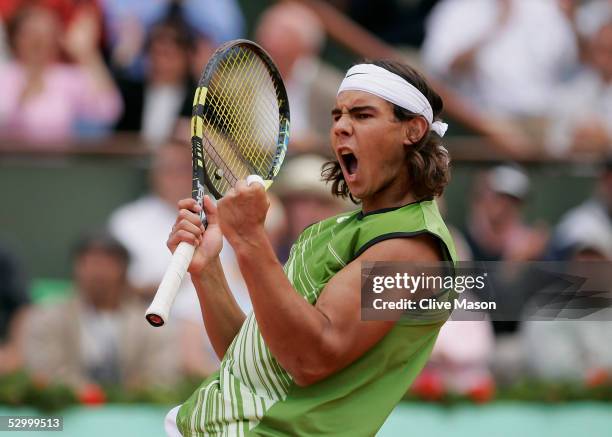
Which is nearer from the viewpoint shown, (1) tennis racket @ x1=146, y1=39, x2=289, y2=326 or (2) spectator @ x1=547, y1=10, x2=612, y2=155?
(1) tennis racket @ x1=146, y1=39, x2=289, y2=326

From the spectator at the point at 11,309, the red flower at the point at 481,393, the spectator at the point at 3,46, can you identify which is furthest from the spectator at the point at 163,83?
the red flower at the point at 481,393

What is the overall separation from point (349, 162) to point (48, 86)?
4.98 meters

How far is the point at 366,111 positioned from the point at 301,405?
0.88m

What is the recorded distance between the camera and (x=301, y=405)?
363cm

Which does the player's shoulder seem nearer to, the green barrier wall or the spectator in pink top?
the green barrier wall

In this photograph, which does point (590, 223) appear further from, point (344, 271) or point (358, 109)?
point (344, 271)

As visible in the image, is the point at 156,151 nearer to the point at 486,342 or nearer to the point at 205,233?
the point at 486,342

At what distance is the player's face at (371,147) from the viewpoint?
3727 mm

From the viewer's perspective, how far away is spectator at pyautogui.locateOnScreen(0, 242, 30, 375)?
709cm

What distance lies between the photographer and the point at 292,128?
28.8 feet

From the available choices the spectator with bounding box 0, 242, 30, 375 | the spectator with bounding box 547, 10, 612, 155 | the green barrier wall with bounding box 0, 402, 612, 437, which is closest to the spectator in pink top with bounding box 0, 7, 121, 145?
the spectator with bounding box 0, 242, 30, 375

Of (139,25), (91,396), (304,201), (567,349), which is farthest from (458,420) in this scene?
(139,25)

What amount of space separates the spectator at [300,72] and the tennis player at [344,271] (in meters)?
4.89

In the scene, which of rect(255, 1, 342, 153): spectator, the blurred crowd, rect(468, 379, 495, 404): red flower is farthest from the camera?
rect(255, 1, 342, 153): spectator
